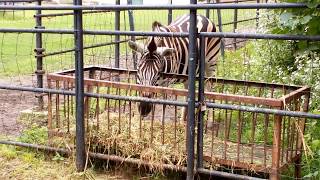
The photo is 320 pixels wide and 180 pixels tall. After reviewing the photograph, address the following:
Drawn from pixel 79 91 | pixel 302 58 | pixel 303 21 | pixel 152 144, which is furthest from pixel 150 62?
pixel 303 21

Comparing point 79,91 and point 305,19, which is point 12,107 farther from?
point 305,19

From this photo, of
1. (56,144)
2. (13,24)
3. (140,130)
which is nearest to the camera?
(140,130)

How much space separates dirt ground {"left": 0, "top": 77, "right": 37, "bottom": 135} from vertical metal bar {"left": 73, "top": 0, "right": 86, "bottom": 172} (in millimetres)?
1755

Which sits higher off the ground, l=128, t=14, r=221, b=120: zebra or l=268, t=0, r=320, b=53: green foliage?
l=268, t=0, r=320, b=53: green foliage

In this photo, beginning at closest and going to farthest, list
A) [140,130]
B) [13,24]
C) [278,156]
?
[278,156]
[140,130]
[13,24]

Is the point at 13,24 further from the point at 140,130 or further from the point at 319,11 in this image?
the point at 319,11

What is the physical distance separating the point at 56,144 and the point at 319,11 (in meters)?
3.06

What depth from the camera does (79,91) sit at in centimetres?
508

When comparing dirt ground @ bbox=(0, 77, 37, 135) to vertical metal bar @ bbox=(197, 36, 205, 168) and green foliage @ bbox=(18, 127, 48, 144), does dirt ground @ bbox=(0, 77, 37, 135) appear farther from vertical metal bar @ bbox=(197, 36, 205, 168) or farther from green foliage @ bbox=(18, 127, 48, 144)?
vertical metal bar @ bbox=(197, 36, 205, 168)

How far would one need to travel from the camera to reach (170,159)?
4.91 metres

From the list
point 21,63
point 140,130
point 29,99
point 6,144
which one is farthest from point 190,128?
point 21,63

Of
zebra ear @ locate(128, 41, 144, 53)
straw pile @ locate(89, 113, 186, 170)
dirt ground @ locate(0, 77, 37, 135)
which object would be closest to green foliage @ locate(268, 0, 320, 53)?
straw pile @ locate(89, 113, 186, 170)

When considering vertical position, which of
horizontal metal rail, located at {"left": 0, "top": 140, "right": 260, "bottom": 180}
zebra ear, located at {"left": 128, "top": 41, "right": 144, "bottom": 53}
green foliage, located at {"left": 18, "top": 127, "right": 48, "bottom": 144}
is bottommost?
horizontal metal rail, located at {"left": 0, "top": 140, "right": 260, "bottom": 180}

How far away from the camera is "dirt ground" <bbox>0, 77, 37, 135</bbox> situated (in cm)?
691
